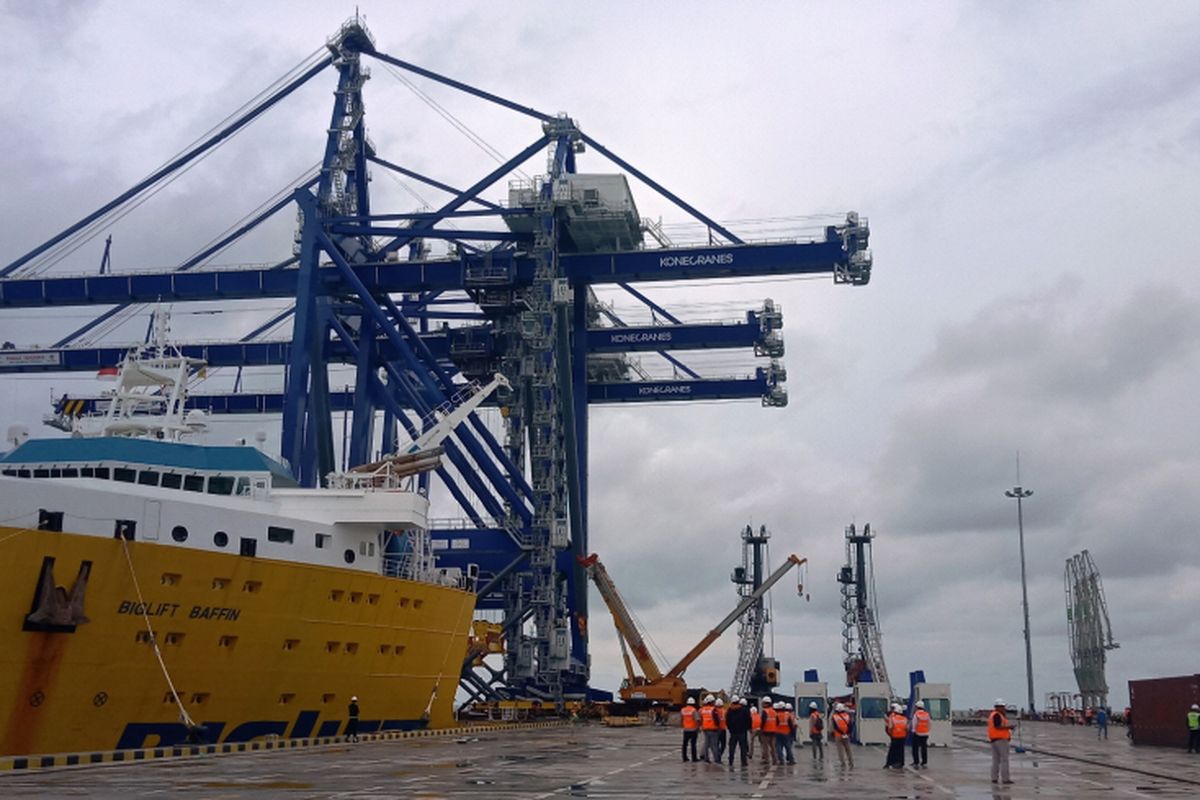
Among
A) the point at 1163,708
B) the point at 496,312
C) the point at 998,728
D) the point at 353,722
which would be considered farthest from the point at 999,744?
the point at 496,312

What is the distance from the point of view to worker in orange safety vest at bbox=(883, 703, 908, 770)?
26031mm

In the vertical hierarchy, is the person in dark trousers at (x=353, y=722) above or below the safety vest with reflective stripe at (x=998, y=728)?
below

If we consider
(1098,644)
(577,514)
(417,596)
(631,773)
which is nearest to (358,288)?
(577,514)

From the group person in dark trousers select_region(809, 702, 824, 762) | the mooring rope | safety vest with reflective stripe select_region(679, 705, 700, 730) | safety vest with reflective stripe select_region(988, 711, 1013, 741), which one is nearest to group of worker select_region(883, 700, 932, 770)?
person in dark trousers select_region(809, 702, 824, 762)

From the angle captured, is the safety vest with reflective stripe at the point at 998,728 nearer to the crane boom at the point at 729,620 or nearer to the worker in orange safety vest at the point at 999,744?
the worker in orange safety vest at the point at 999,744

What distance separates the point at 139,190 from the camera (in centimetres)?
5497

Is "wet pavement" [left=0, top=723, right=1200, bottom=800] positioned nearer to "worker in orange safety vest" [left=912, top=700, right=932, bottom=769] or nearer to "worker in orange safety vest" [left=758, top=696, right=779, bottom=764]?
"worker in orange safety vest" [left=912, top=700, right=932, bottom=769]

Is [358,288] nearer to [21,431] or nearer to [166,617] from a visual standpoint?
[21,431]

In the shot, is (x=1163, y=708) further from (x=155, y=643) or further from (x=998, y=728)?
(x=155, y=643)

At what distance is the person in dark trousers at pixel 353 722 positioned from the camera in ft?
105

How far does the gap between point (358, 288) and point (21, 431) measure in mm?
21321

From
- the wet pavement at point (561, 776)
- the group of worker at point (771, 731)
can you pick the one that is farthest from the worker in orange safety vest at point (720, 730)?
the wet pavement at point (561, 776)

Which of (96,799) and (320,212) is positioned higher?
(320,212)

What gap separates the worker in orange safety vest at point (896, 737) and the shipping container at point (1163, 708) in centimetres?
1297
